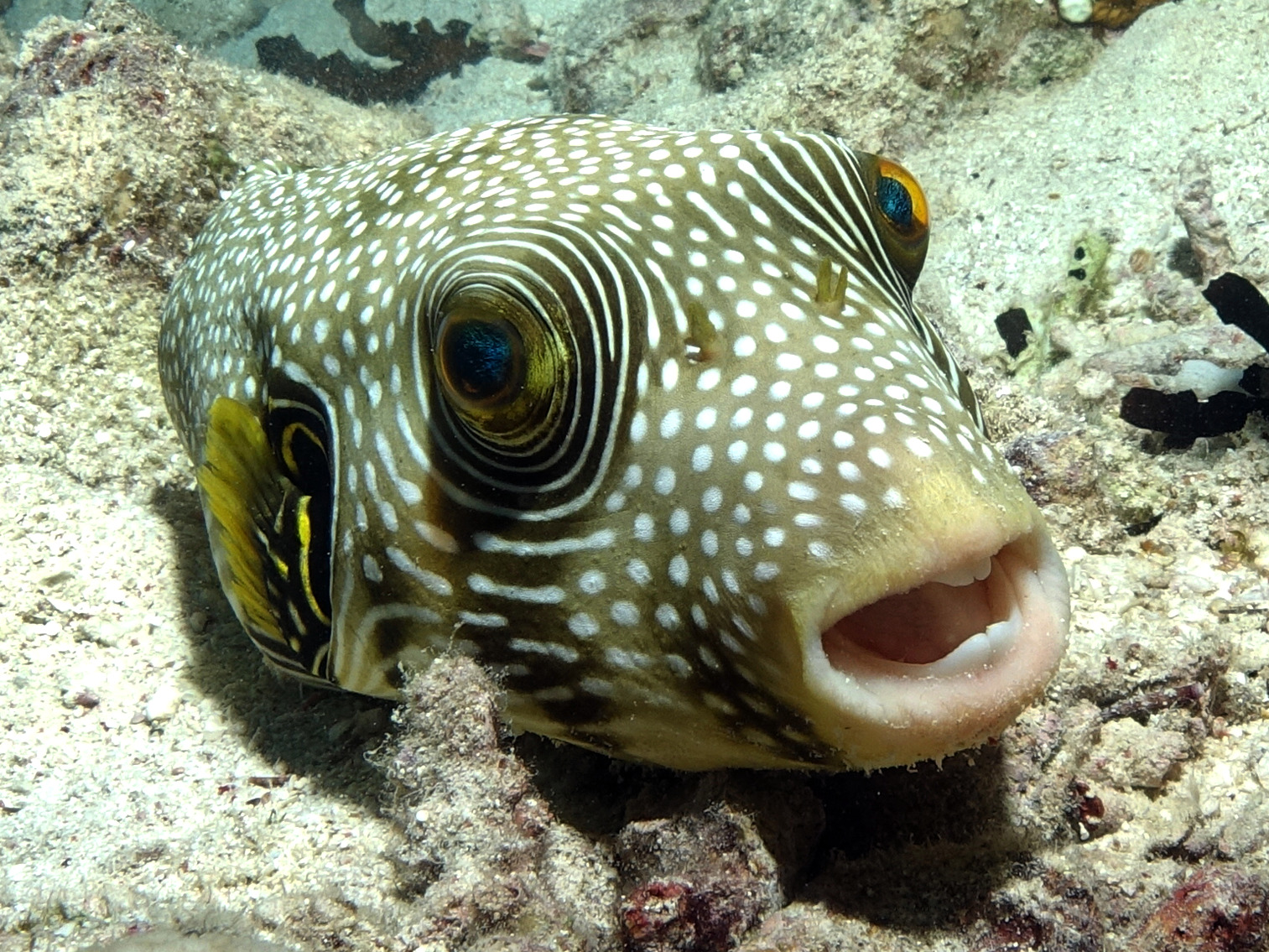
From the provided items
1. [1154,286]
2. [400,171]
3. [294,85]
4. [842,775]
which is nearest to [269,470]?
[400,171]

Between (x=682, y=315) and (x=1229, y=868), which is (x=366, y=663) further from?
(x=1229, y=868)

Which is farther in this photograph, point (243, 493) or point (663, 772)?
point (243, 493)

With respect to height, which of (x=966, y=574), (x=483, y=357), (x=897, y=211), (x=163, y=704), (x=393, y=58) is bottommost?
(x=163, y=704)

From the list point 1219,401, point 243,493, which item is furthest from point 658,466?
point 1219,401

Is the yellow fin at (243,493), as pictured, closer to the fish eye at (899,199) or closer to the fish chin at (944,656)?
the fish chin at (944,656)

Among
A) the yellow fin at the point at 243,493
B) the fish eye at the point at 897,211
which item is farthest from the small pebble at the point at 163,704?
the fish eye at the point at 897,211

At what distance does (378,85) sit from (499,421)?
13.8 meters

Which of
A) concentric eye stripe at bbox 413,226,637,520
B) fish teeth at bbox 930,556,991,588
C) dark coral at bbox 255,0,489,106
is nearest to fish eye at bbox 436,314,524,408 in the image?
concentric eye stripe at bbox 413,226,637,520

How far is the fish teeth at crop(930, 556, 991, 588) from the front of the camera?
6.73 ft

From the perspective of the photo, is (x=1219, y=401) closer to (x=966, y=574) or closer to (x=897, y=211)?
(x=897, y=211)

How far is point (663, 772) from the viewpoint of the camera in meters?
3.10

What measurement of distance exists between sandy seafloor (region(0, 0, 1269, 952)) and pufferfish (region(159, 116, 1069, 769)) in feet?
1.38

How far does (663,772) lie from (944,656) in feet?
3.98

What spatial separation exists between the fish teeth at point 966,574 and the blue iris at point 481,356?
111 cm
